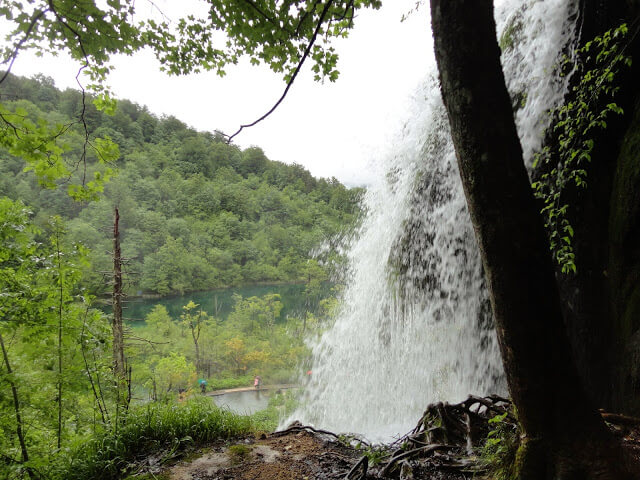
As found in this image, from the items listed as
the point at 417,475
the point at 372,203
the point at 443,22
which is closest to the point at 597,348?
the point at 417,475

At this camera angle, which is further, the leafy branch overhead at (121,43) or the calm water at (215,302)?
the calm water at (215,302)

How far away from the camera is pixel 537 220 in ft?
4.68

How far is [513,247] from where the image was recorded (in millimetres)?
1412

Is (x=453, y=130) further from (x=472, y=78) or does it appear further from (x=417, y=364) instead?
(x=417, y=364)

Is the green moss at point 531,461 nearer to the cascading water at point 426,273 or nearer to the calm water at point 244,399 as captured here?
the cascading water at point 426,273

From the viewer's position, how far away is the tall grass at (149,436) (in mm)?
2758

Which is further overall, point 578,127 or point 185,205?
point 185,205

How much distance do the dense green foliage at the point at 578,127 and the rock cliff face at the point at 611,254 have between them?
10 cm

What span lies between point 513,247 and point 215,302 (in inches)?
2249

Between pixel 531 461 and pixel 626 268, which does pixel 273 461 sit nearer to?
pixel 531 461

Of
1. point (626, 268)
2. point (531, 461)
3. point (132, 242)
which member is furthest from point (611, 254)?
point (132, 242)

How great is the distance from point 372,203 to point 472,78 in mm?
6626

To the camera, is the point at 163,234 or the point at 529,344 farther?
the point at 163,234

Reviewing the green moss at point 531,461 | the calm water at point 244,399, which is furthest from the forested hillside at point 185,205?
the green moss at point 531,461
